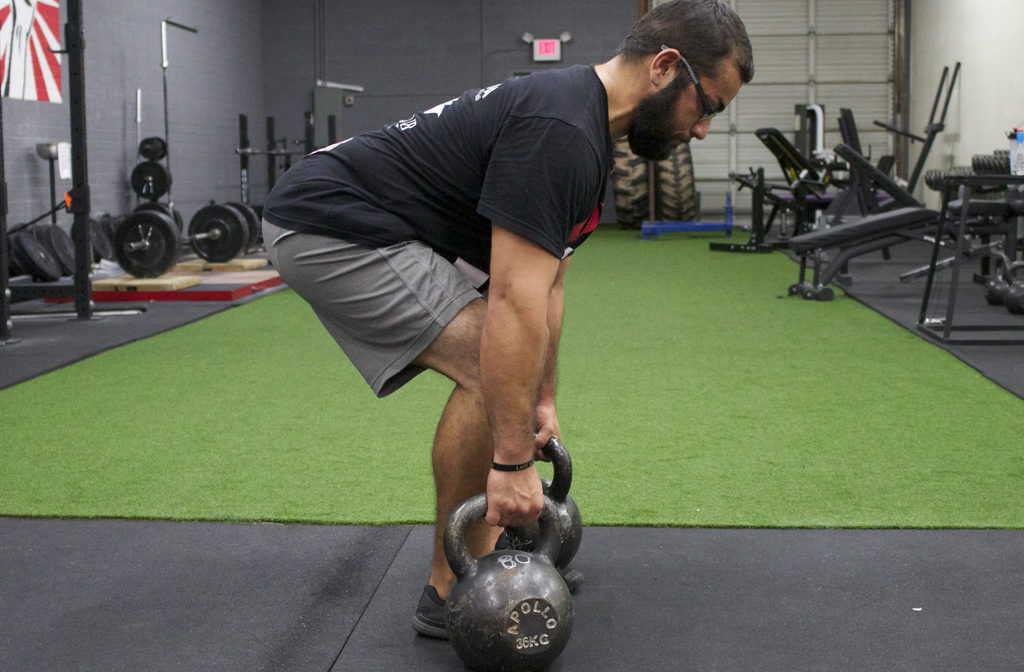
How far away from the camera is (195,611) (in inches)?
72.1

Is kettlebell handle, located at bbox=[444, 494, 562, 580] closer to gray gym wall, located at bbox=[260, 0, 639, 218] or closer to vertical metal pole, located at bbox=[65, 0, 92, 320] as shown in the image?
vertical metal pole, located at bbox=[65, 0, 92, 320]

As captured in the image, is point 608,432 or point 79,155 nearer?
point 608,432

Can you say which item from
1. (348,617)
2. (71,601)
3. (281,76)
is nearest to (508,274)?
(348,617)

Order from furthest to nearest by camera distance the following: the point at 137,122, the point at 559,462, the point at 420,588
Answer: the point at 137,122, the point at 420,588, the point at 559,462

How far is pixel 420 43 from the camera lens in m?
12.4

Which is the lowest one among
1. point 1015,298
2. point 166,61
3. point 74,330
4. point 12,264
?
point 74,330

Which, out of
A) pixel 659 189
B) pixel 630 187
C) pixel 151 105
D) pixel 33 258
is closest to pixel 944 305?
pixel 33 258

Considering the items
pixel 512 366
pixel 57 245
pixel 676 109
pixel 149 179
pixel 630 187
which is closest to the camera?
pixel 512 366

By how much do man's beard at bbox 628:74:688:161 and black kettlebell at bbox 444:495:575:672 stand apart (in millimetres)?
530

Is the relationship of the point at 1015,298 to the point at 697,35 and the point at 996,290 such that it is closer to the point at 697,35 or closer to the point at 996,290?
the point at 996,290

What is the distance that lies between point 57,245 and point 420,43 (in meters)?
6.84

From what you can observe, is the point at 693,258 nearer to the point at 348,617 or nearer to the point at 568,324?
the point at 568,324

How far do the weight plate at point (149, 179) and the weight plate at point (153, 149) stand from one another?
167mm

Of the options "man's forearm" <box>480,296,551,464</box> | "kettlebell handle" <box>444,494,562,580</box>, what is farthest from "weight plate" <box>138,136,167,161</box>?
A: "man's forearm" <box>480,296,551,464</box>
